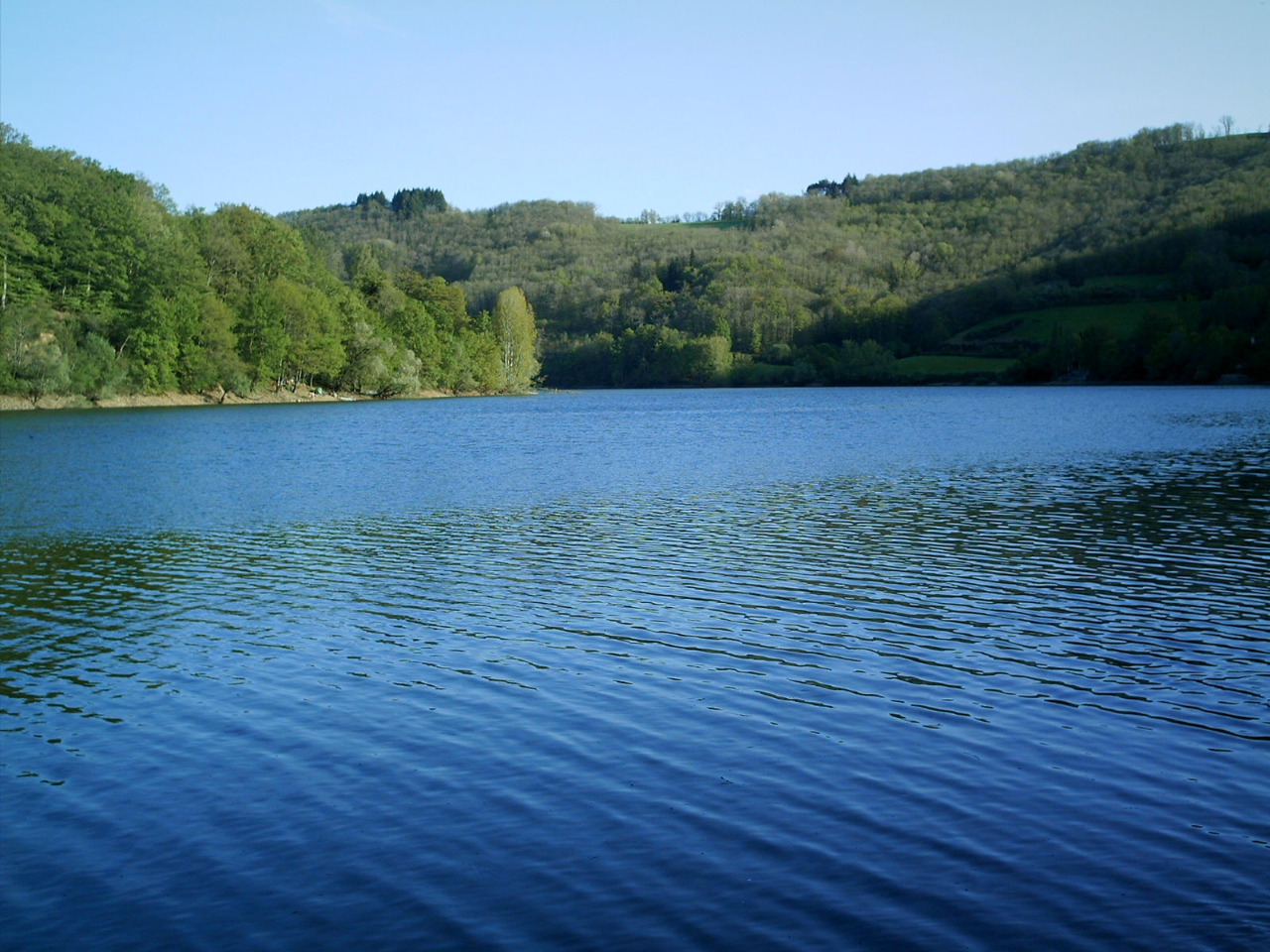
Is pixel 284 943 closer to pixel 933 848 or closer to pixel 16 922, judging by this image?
pixel 16 922

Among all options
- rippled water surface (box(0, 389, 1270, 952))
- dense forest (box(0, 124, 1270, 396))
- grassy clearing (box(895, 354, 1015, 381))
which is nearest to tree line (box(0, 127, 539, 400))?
dense forest (box(0, 124, 1270, 396))

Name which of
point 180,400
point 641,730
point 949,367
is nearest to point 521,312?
point 180,400

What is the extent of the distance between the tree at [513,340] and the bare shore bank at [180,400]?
2082cm

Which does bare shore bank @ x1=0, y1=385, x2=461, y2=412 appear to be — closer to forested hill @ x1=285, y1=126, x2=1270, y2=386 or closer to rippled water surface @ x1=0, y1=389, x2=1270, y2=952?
forested hill @ x1=285, y1=126, x2=1270, y2=386

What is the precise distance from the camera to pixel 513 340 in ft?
493

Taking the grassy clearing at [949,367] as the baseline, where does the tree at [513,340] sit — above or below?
above

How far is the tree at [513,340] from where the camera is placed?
149 metres

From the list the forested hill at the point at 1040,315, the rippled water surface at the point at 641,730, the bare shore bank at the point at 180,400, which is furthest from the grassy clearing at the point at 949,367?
the rippled water surface at the point at 641,730

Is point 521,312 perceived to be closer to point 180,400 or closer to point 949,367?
point 180,400

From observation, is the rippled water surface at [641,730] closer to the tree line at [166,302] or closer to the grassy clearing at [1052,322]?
the tree line at [166,302]

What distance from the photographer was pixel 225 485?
1379 inches

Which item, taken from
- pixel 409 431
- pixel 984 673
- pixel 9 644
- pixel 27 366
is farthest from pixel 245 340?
pixel 984 673

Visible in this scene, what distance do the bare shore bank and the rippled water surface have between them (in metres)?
65.8

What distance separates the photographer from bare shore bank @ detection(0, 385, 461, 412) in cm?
8388
